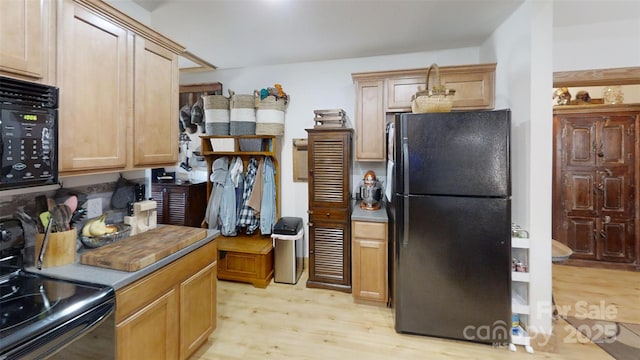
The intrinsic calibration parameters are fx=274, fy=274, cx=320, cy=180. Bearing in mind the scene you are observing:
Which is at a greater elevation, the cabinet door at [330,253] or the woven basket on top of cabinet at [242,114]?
the woven basket on top of cabinet at [242,114]

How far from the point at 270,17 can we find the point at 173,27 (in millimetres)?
947

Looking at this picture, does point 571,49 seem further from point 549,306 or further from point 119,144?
point 119,144

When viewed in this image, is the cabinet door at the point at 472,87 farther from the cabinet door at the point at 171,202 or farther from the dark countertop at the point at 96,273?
the cabinet door at the point at 171,202

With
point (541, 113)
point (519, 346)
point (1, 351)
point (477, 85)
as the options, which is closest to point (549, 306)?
point (519, 346)

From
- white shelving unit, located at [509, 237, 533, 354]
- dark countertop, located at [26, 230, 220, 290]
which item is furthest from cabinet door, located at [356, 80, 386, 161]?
dark countertop, located at [26, 230, 220, 290]

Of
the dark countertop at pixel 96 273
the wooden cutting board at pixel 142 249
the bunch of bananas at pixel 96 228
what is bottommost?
the dark countertop at pixel 96 273

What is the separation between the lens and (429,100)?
6.89ft

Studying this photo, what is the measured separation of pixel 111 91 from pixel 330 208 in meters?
2.03

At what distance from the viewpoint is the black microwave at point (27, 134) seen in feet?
3.54

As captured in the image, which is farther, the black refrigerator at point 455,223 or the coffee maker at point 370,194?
the coffee maker at point 370,194

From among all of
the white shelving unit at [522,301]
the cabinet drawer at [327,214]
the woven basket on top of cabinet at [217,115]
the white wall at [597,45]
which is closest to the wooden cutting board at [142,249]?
the cabinet drawer at [327,214]

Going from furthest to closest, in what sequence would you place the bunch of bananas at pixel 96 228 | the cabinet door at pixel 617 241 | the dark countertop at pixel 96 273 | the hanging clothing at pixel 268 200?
the cabinet door at pixel 617 241 → the hanging clothing at pixel 268 200 → the bunch of bananas at pixel 96 228 → the dark countertop at pixel 96 273

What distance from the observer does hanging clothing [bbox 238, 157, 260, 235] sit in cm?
324

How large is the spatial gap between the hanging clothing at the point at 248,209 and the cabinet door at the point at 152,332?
1642 millimetres
